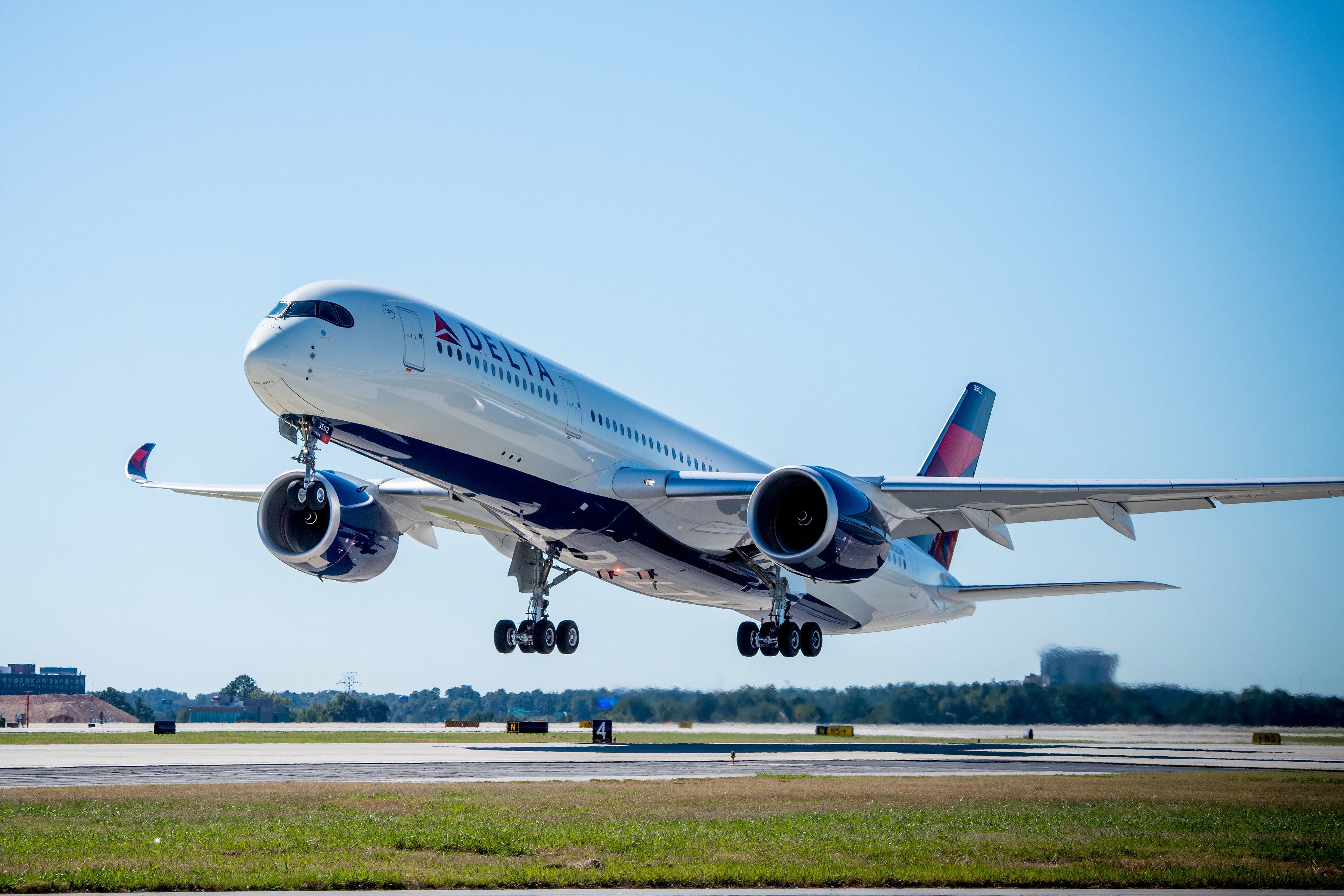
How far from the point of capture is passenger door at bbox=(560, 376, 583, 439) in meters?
29.0

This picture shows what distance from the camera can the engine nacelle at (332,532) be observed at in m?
32.4

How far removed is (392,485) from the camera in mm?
34906

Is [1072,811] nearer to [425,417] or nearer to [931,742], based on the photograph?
[425,417]

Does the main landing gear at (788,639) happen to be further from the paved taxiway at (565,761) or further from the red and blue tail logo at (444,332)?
the red and blue tail logo at (444,332)

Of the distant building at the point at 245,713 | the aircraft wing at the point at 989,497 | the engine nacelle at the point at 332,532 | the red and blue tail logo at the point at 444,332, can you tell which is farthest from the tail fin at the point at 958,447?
the distant building at the point at 245,713

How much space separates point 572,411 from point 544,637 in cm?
933

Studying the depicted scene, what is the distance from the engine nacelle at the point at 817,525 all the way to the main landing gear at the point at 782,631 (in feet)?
17.2

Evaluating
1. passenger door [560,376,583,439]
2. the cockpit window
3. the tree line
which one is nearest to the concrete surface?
the tree line

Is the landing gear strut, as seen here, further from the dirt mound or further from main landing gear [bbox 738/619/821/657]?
the dirt mound

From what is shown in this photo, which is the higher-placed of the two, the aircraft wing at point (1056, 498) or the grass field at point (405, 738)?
the aircraft wing at point (1056, 498)

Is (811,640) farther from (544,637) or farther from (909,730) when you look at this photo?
(909,730)

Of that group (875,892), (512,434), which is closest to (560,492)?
(512,434)

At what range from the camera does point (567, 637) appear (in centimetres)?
3622

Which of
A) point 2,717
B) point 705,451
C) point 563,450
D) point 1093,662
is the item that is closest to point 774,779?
point 563,450
